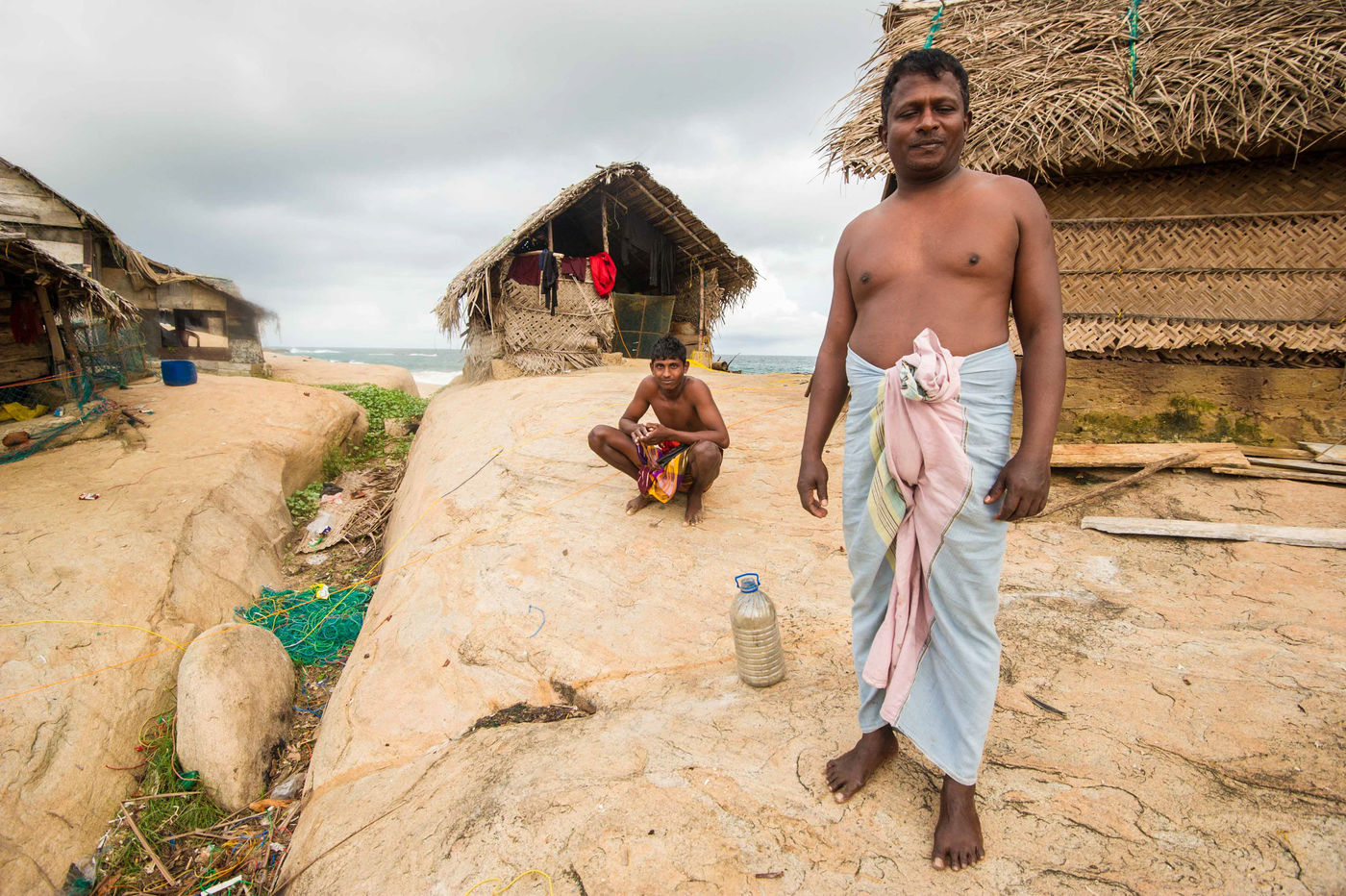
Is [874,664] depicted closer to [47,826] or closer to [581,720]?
[581,720]

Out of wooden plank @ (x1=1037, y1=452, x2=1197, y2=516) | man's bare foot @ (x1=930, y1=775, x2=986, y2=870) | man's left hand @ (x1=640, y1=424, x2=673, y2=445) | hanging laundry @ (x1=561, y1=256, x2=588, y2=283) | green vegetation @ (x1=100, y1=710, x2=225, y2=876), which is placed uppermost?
hanging laundry @ (x1=561, y1=256, x2=588, y2=283)

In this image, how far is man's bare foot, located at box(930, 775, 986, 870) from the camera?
5.09 feet

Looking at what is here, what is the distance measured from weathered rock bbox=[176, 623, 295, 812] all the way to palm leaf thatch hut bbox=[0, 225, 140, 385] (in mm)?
5939

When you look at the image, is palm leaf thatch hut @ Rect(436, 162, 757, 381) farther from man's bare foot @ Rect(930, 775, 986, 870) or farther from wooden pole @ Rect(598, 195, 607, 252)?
man's bare foot @ Rect(930, 775, 986, 870)

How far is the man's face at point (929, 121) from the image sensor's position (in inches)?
63.3

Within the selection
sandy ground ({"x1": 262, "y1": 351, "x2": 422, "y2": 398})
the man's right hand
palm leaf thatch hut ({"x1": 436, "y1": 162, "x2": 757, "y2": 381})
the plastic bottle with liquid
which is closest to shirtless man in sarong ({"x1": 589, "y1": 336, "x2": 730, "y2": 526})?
the plastic bottle with liquid

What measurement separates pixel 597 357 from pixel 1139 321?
8681 mm

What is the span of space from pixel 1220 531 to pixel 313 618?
5877mm

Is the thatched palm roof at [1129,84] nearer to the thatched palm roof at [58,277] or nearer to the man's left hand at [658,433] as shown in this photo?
the man's left hand at [658,433]

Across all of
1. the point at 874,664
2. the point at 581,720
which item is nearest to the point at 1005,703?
the point at 874,664

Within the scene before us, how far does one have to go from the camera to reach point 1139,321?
4922 mm

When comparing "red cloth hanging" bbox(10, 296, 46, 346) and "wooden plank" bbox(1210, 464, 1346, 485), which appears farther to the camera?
"red cloth hanging" bbox(10, 296, 46, 346)

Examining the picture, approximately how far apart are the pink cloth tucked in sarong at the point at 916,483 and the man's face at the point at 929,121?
1.55ft

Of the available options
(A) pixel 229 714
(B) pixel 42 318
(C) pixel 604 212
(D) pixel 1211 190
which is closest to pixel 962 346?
(A) pixel 229 714
